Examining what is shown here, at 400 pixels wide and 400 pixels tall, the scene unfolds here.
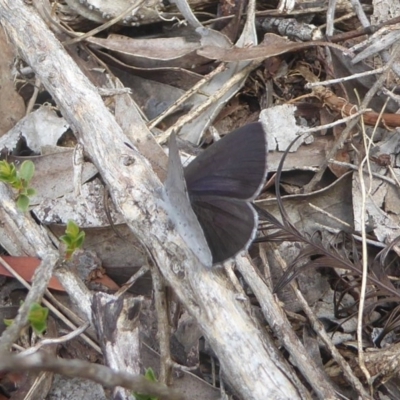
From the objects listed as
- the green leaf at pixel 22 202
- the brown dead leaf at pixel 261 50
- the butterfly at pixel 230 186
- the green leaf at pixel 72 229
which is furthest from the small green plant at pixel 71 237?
the brown dead leaf at pixel 261 50

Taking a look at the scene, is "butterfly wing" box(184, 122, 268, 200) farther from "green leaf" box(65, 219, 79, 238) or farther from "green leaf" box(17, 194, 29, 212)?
"green leaf" box(17, 194, 29, 212)

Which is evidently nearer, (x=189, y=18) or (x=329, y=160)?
(x=329, y=160)

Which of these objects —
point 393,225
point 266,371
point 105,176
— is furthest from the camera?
point 393,225

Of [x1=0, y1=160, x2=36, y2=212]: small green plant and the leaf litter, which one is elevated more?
[x1=0, y1=160, x2=36, y2=212]: small green plant

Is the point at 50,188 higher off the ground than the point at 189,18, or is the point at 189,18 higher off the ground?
the point at 189,18

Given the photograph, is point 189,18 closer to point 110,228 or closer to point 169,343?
point 110,228

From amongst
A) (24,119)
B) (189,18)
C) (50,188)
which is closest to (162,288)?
(50,188)

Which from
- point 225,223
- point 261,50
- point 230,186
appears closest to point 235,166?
point 230,186

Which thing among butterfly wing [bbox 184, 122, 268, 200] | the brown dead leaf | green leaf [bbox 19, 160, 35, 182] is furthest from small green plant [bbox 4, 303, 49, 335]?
the brown dead leaf
